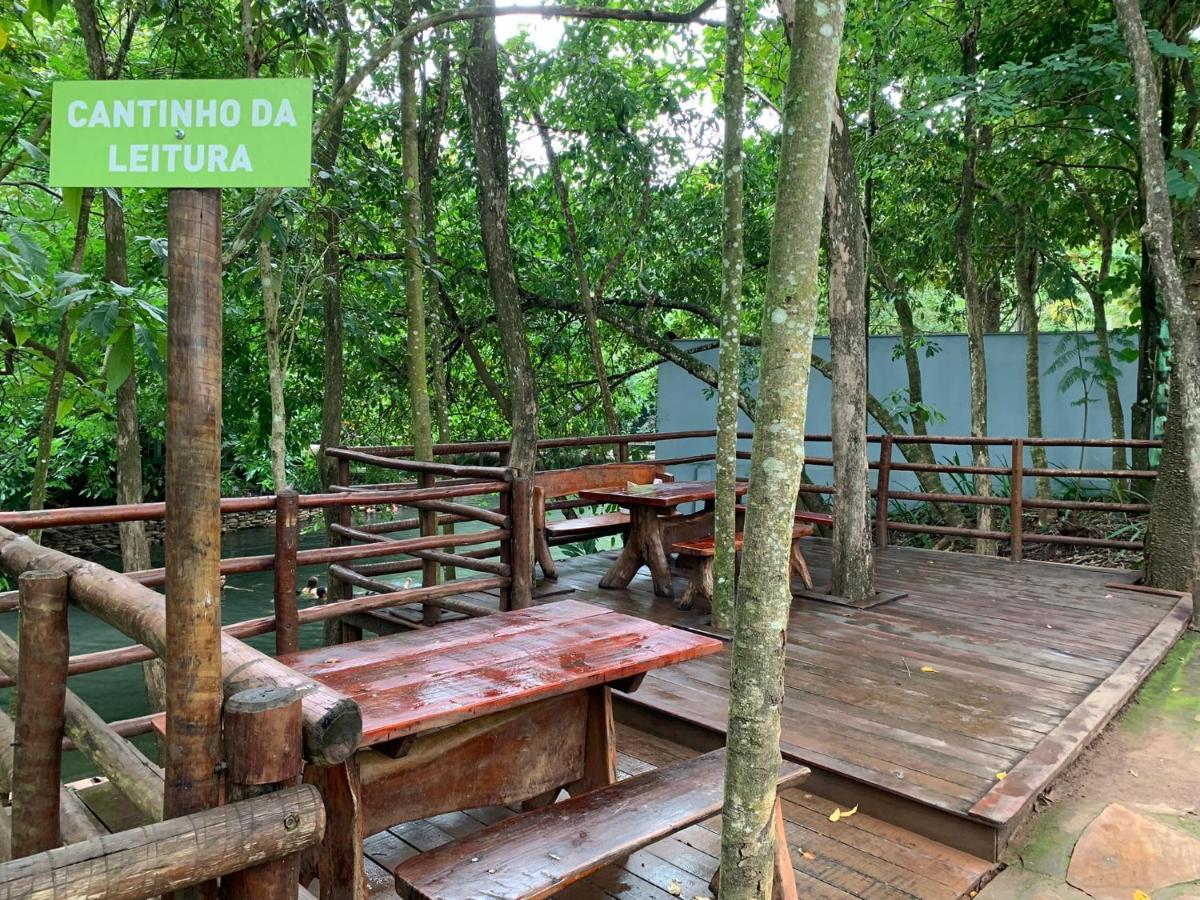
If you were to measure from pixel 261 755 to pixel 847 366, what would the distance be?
167 inches

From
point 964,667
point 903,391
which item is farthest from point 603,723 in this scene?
point 903,391

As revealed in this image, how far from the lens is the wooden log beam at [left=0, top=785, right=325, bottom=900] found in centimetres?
120

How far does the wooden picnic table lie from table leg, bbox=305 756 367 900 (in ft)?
10.8

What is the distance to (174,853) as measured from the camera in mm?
1288

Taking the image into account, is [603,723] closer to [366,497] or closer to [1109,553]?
[366,497]

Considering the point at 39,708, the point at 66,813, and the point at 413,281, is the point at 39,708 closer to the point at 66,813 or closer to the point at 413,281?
the point at 66,813

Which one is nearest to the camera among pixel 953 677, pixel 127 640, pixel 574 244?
pixel 953 677

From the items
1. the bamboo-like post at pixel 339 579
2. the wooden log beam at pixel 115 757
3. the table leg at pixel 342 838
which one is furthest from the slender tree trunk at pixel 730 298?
the wooden log beam at pixel 115 757

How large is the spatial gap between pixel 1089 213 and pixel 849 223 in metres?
5.10

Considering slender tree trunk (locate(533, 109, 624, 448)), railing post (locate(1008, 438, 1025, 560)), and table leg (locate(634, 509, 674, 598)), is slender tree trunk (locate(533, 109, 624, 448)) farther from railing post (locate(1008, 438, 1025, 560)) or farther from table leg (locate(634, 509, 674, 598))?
railing post (locate(1008, 438, 1025, 560))

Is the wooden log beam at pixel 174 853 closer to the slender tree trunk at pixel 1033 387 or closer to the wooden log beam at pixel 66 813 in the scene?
the wooden log beam at pixel 66 813

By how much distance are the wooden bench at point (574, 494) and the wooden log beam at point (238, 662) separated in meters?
3.60

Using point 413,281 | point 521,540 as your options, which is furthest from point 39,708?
point 413,281

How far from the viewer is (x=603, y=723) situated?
2.64 m
